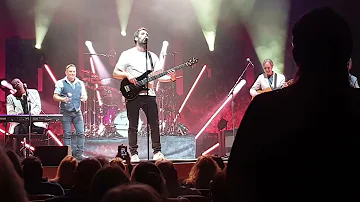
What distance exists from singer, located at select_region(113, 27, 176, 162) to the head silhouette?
5976mm

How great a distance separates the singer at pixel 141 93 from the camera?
7730 millimetres

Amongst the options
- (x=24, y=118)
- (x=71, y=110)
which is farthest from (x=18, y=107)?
(x=71, y=110)

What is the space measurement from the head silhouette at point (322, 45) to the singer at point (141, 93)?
19.6ft

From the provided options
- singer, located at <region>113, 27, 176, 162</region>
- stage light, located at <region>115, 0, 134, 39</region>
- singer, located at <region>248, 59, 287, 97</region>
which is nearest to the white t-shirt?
singer, located at <region>113, 27, 176, 162</region>

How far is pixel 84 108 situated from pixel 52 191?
7.84 m

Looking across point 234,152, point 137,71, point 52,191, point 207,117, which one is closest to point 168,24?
point 207,117

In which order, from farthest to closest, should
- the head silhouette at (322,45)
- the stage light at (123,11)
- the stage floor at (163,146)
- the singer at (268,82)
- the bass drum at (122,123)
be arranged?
1. the stage light at (123,11)
2. the bass drum at (122,123)
3. the stage floor at (163,146)
4. the singer at (268,82)
5. the head silhouette at (322,45)

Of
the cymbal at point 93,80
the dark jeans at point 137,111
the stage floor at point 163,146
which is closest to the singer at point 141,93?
the dark jeans at point 137,111

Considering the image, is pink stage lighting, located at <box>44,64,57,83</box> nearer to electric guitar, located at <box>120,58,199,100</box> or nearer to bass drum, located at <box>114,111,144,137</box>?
bass drum, located at <box>114,111,144,137</box>

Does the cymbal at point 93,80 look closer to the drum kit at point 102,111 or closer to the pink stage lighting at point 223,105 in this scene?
the drum kit at point 102,111

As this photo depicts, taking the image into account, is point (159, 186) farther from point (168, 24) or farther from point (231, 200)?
point (168, 24)

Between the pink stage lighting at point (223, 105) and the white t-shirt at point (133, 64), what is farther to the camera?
the pink stage lighting at point (223, 105)

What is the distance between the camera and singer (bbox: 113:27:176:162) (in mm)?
7730

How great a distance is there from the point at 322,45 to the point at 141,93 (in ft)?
20.2
